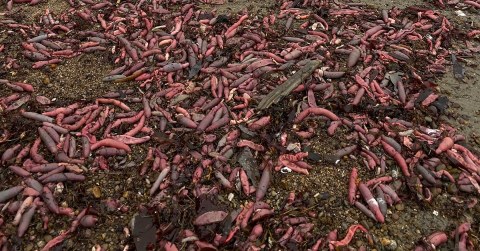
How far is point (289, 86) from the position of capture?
446 centimetres

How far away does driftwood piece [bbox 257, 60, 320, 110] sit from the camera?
4305 mm

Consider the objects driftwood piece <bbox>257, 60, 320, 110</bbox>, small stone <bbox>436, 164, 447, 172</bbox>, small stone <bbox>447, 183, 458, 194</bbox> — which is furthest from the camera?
driftwood piece <bbox>257, 60, 320, 110</bbox>

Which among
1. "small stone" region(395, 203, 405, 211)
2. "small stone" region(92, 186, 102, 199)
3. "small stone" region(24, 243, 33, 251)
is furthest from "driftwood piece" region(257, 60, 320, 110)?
"small stone" region(24, 243, 33, 251)

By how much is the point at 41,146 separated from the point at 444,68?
4.40 metres

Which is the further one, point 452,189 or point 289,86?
point 289,86

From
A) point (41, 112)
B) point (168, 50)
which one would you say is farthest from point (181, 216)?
point (168, 50)

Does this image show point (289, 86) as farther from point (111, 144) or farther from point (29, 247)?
point (29, 247)

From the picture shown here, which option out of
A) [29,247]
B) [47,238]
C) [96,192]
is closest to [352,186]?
[96,192]

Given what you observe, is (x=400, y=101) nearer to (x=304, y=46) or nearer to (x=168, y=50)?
(x=304, y=46)

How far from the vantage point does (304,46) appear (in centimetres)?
509

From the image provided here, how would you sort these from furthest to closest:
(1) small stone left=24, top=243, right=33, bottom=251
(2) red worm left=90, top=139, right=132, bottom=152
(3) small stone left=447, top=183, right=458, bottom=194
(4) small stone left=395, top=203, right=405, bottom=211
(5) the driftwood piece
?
1. (5) the driftwood piece
2. (2) red worm left=90, top=139, right=132, bottom=152
3. (3) small stone left=447, top=183, right=458, bottom=194
4. (4) small stone left=395, top=203, right=405, bottom=211
5. (1) small stone left=24, top=243, right=33, bottom=251

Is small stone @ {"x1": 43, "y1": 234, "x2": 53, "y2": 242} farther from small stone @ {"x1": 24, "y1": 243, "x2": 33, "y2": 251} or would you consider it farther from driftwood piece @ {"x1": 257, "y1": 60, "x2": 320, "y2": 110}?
driftwood piece @ {"x1": 257, "y1": 60, "x2": 320, "y2": 110}

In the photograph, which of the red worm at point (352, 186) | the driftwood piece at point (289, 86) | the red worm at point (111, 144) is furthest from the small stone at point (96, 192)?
the red worm at point (352, 186)

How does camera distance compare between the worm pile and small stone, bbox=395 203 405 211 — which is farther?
small stone, bbox=395 203 405 211
